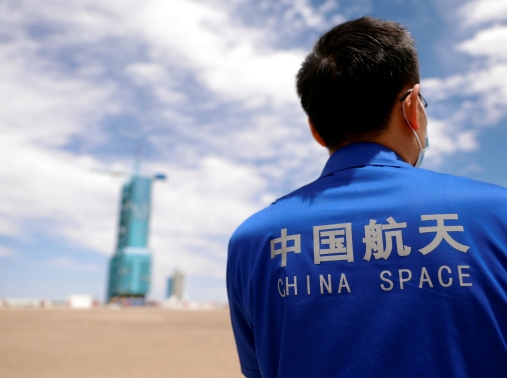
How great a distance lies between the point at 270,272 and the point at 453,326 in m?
0.42

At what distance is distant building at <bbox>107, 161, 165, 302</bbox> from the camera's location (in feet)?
210

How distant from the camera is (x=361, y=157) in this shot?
1.13 meters

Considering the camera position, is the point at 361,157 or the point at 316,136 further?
the point at 316,136

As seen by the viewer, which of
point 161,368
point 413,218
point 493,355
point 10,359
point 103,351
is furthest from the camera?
point 103,351

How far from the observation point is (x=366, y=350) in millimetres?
945

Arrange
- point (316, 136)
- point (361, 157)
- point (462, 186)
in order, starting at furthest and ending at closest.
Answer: point (316, 136) < point (361, 157) < point (462, 186)

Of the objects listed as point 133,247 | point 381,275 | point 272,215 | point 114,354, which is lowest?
point 114,354

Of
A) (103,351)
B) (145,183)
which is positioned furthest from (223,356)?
(145,183)

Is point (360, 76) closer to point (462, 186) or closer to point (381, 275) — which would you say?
point (462, 186)

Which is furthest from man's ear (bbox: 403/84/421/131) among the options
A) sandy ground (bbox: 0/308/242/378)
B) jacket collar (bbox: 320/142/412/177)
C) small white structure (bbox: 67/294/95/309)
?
small white structure (bbox: 67/294/95/309)

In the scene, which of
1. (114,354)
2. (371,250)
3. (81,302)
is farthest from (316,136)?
(81,302)

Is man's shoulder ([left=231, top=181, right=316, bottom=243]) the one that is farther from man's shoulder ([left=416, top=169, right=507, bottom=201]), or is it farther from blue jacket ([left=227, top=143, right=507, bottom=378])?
man's shoulder ([left=416, top=169, right=507, bottom=201])

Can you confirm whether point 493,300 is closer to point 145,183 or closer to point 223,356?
point 223,356

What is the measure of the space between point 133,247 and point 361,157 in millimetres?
66982
